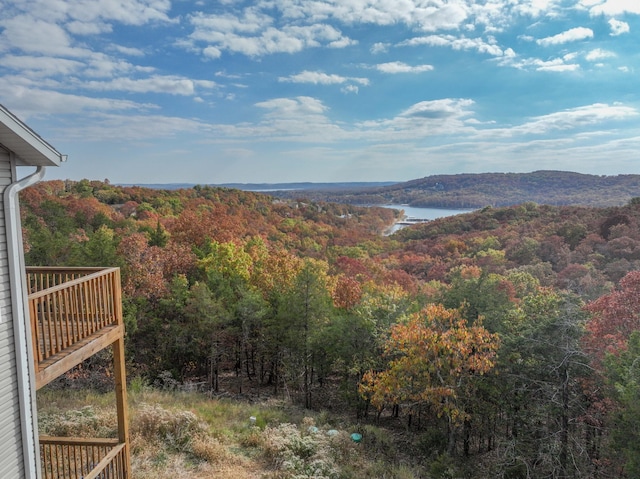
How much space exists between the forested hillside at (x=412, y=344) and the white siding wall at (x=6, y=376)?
29.6 ft


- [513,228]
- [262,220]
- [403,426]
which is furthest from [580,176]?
[403,426]

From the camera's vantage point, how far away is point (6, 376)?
14.6 feet

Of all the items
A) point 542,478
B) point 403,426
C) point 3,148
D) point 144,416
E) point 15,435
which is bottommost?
point 403,426

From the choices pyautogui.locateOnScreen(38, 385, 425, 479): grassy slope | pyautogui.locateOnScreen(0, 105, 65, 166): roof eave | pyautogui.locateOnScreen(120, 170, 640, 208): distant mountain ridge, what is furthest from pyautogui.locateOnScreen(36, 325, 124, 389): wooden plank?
pyautogui.locateOnScreen(120, 170, 640, 208): distant mountain ridge

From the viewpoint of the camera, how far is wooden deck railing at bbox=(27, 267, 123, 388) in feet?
16.3

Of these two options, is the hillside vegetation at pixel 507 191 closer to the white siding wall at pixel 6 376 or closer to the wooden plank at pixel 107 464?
the wooden plank at pixel 107 464

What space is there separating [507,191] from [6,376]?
8959 cm

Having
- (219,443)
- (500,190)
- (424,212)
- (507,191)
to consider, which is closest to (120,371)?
(219,443)

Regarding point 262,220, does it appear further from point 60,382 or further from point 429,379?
point 429,379

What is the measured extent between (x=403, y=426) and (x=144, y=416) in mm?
9923

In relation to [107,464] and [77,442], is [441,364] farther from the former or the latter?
[77,442]

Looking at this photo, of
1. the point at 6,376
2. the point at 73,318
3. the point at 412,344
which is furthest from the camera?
the point at 412,344

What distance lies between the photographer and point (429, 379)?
36.3 ft

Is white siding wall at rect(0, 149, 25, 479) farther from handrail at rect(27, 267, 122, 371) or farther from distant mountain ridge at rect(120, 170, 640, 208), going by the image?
distant mountain ridge at rect(120, 170, 640, 208)
